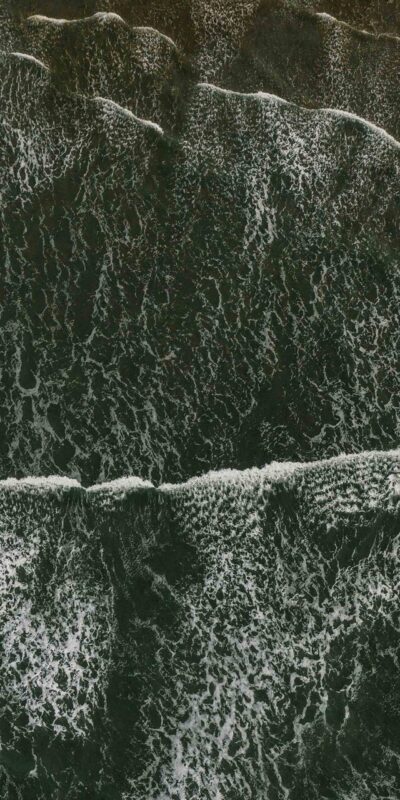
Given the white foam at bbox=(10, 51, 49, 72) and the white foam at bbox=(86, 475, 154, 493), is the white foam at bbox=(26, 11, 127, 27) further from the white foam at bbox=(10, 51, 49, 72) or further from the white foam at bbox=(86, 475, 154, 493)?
the white foam at bbox=(86, 475, 154, 493)

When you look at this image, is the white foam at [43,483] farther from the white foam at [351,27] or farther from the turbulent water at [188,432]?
the white foam at [351,27]

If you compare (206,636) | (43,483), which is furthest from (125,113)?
(206,636)

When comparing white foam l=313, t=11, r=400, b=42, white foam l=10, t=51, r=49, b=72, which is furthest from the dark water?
white foam l=313, t=11, r=400, b=42

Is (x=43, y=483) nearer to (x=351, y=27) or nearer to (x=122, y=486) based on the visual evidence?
(x=122, y=486)

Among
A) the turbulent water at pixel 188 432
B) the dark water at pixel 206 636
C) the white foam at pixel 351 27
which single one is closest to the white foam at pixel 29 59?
the turbulent water at pixel 188 432

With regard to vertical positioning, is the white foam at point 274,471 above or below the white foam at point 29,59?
below

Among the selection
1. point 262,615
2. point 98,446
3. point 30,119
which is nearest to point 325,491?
point 262,615

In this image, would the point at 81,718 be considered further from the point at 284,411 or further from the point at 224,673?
the point at 284,411

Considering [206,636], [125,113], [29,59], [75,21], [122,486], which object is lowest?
[206,636]
